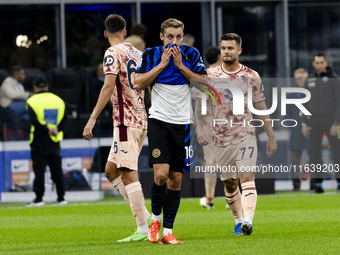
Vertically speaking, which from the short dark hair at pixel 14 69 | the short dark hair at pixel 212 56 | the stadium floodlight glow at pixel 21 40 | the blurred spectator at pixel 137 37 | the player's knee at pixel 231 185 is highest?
the stadium floodlight glow at pixel 21 40

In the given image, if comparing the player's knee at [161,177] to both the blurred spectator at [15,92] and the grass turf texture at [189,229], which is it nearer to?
the grass turf texture at [189,229]

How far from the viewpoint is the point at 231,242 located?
28.1 feet

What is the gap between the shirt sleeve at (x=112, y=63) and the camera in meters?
8.67

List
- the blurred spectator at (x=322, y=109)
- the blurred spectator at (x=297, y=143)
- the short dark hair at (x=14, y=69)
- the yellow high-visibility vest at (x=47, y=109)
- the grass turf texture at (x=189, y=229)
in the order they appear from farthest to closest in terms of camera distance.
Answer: the short dark hair at (x=14, y=69)
the blurred spectator at (x=297, y=143)
the blurred spectator at (x=322, y=109)
the yellow high-visibility vest at (x=47, y=109)
the grass turf texture at (x=189, y=229)

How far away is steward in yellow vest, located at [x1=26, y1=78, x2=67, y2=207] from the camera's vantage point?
15.6 metres

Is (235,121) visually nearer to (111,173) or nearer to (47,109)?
(111,173)

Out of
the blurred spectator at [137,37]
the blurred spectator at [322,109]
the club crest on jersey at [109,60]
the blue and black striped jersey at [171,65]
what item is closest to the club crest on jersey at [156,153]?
the blue and black striped jersey at [171,65]

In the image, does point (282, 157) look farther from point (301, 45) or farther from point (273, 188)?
point (301, 45)

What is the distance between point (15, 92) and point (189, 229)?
8.97 metres

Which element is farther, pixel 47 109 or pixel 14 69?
pixel 14 69

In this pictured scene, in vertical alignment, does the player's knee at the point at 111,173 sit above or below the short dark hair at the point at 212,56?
below

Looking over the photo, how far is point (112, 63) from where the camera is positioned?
8.70 m

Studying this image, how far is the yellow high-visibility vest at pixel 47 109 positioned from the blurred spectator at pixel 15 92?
1.69 m

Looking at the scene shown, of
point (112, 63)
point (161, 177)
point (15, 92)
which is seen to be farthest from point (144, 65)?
point (15, 92)
